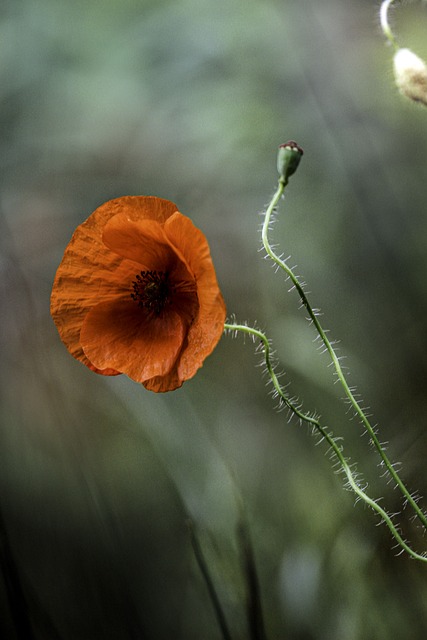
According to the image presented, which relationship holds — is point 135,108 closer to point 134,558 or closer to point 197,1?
point 197,1

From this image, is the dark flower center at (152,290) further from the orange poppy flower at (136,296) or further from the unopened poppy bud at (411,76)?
the unopened poppy bud at (411,76)

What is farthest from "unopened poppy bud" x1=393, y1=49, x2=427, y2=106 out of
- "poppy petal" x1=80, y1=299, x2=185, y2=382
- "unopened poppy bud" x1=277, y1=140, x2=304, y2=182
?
"poppy petal" x1=80, y1=299, x2=185, y2=382

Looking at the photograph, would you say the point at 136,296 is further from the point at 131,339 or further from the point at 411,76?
the point at 411,76

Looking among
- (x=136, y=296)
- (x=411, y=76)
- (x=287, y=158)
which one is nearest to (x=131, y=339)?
(x=136, y=296)

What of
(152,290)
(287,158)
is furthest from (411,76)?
(152,290)

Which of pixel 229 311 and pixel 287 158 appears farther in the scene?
pixel 229 311

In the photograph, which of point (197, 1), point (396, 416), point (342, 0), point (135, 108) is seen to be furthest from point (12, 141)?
point (396, 416)

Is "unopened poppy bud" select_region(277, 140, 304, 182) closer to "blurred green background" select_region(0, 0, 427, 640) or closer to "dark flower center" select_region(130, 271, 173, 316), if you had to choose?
"dark flower center" select_region(130, 271, 173, 316)

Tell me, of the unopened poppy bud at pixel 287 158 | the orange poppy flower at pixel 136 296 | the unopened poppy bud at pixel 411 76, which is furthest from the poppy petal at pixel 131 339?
the unopened poppy bud at pixel 411 76
